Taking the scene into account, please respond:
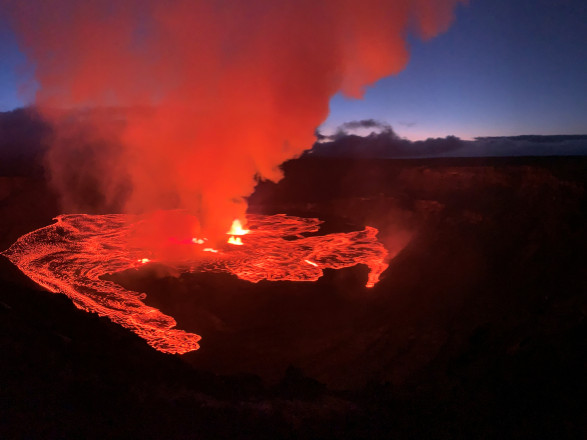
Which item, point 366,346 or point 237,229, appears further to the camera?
point 237,229

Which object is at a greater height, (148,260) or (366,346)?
(148,260)

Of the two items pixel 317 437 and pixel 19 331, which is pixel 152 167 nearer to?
pixel 19 331

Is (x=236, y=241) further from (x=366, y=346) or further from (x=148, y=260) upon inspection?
(x=366, y=346)

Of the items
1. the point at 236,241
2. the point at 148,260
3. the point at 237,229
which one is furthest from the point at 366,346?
the point at 237,229

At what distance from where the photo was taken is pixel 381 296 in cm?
1488

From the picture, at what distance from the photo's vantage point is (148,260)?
18.5 m

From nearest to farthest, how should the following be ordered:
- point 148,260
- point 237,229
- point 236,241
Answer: point 148,260
point 236,241
point 237,229

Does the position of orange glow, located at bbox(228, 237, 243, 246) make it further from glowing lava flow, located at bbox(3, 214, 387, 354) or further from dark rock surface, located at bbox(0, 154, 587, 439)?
dark rock surface, located at bbox(0, 154, 587, 439)

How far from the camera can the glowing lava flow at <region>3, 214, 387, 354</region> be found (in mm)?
13492

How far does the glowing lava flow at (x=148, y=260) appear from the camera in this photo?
531 inches

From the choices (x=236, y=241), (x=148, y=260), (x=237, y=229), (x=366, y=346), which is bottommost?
(x=366, y=346)

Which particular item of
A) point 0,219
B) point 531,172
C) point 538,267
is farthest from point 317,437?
point 0,219

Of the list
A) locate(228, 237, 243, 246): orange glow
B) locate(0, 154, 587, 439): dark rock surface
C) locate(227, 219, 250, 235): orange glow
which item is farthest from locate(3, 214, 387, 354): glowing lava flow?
locate(0, 154, 587, 439): dark rock surface

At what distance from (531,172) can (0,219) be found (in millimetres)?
29770
